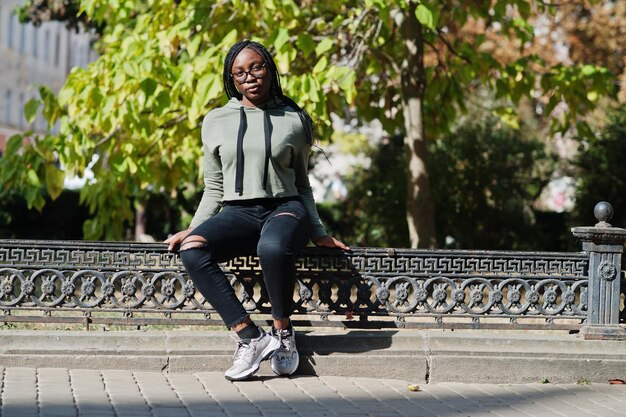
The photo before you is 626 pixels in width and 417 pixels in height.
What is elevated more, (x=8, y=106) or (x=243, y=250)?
(x=8, y=106)

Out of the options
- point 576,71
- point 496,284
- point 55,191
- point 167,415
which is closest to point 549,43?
point 576,71

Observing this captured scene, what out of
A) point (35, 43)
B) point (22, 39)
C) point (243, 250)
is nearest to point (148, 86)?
point (243, 250)

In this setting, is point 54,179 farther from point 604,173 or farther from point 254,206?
point 604,173

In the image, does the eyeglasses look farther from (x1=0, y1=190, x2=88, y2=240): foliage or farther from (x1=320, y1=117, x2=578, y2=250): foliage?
(x1=0, y1=190, x2=88, y2=240): foliage

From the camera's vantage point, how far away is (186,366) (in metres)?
7.11

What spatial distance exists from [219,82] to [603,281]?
12.3 ft

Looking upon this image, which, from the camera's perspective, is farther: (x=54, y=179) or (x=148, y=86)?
(x=54, y=179)

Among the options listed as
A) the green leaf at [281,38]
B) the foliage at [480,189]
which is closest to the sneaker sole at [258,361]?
the green leaf at [281,38]

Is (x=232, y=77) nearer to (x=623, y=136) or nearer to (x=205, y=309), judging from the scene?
(x=205, y=309)

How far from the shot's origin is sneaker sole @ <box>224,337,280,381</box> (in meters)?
6.86

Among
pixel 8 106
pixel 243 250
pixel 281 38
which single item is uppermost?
pixel 8 106

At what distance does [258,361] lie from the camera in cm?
687

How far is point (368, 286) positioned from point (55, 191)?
4.92 m

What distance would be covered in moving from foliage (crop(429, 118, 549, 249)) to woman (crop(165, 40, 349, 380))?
12692 millimetres
